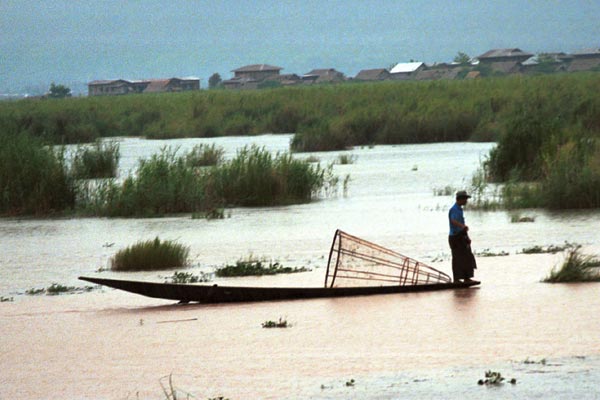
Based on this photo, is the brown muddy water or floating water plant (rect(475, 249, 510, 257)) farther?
floating water plant (rect(475, 249, 510, 257))

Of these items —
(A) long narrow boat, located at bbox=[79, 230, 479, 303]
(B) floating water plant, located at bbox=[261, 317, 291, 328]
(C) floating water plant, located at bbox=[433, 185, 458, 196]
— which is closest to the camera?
(B) floating water plant, located at bbox=[261, 317, 291, 328]

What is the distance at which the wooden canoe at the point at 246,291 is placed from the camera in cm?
Result: 1348

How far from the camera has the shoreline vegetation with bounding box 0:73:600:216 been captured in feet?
81.5

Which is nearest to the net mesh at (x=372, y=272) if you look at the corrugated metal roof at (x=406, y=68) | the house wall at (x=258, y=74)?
the corrugated metal roof at (x=406, y=68)

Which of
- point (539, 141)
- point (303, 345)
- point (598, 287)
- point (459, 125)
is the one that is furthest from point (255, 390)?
point (459, 125)

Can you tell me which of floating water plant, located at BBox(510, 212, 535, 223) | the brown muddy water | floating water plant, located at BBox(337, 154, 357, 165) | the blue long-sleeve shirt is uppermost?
floating water plant, located at BBox(337, 154, 357, 165)

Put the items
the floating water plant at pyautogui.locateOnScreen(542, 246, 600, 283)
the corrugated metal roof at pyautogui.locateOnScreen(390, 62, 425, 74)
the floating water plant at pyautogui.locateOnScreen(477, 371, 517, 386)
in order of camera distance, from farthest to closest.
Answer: the corrugated metal roof at pyautogui.locateOnScreen(390, 62, 425, 74)
the floating water plant at pyautogui.locateOnScreen(542, 246, 600, 283)
the floating water plant at pyautogui.locateOnScreen(477, 371, 517, 386)

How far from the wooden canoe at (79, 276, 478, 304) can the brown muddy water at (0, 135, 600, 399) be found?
0.13 m

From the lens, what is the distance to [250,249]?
19625 mm

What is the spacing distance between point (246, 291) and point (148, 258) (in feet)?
13.9

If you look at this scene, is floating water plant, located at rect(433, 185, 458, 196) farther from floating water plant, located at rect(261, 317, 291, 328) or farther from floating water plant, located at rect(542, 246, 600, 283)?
floating water plant, located at rect(261, 317, 291, 328)

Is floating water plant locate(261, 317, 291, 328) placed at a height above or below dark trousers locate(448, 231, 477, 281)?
below

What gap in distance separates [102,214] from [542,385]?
56.1 ft

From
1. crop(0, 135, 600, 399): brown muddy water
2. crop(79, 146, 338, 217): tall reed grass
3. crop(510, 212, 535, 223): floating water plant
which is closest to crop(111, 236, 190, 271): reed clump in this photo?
crop(0, 135, 600, 399): brown muddy water
